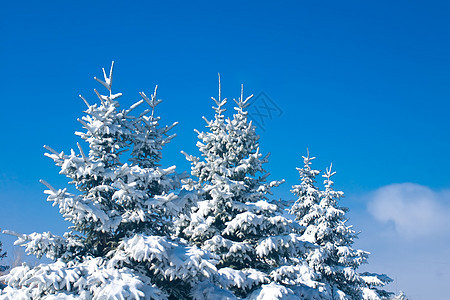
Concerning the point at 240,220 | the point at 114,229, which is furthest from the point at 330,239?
the point at 114,229

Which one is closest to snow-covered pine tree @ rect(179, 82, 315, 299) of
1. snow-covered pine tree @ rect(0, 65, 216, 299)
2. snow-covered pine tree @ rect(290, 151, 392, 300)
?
snow-covered pine tree @ rect(0, 65, 216, 299)

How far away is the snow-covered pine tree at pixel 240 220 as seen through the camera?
14305 millimetres

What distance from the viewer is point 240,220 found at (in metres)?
14.5

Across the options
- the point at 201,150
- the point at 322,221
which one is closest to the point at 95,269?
the point at 201,150

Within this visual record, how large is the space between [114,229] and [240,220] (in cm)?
506

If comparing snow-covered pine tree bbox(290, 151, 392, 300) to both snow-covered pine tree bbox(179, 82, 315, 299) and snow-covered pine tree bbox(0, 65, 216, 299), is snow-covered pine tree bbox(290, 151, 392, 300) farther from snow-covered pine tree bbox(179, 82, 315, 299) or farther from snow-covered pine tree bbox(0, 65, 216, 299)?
snow-covered pine tree bbox(0, 65, 216, 299)

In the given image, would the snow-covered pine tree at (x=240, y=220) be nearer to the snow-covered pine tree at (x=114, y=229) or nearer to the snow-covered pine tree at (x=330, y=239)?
the snow-covered pine tree at (x=114, y=229)

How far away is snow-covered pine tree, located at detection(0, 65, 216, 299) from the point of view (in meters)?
9.40

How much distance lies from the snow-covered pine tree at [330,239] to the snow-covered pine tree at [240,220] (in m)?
8.91

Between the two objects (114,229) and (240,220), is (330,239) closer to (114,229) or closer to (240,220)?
(240,220)

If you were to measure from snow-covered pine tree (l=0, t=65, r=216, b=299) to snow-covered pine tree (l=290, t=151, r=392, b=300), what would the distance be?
1450 cm

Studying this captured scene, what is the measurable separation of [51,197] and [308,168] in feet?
63.7

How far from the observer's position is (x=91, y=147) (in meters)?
11.9

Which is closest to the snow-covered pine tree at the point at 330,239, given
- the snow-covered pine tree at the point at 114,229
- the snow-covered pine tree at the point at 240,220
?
the snow-covered pine tree at the point at 240,220
